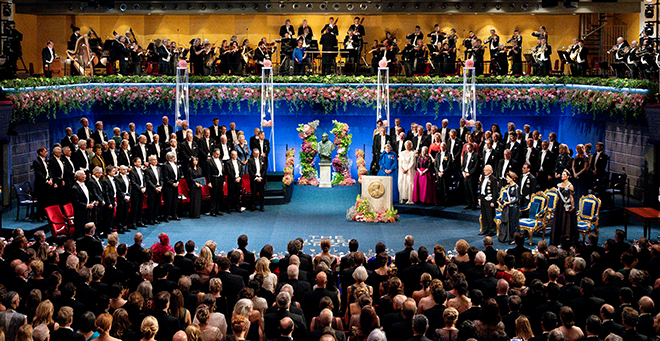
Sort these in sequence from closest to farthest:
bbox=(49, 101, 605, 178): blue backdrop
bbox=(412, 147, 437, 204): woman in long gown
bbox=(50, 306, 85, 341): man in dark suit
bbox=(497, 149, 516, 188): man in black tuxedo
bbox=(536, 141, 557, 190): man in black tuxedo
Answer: bbox=(50, 306, 85, 341): man in dark suit → bbox=(497, 149, 516, 188): man in black tuxedo → bbox=(536, 141, 557, 190): man in black tuxedo → bbox=(412, 147, 437, 204): woman in long gown → bbox=(49, 101, 605, 178): blue backdrop

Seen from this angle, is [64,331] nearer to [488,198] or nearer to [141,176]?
[141,176]

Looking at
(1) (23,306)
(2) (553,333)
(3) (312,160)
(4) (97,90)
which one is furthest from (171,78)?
(2) (553,333)

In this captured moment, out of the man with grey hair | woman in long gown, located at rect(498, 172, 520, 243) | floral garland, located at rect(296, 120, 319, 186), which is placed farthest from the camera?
floral garland, located at rect(296, 120, 319, 186)

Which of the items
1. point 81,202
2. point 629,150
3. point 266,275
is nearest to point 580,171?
point 629,150

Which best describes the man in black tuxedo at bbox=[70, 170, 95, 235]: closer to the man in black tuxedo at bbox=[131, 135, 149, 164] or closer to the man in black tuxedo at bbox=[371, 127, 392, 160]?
the man in black tuxedo at bbox=[131, 135, 149, 164]

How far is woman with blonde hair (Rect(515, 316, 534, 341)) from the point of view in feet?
20.4

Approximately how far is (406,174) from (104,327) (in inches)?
374

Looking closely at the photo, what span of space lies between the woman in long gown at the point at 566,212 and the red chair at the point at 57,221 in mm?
7921

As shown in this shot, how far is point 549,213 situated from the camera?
1237 centimetres

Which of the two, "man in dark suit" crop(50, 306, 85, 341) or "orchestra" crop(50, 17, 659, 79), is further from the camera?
"orchestra" crop(50, 17, 659, 79)

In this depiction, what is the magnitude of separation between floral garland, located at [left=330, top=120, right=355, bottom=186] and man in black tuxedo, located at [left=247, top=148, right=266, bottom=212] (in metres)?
2.76

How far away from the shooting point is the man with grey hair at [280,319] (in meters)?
6.33

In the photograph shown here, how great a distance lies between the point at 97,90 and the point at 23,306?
37.6ft

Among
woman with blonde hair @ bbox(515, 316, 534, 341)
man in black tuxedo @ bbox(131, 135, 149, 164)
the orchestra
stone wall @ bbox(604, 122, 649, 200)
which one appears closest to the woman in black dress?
man in black tuxedo @ bbox(131, 135, 149, 164)
